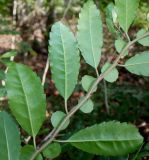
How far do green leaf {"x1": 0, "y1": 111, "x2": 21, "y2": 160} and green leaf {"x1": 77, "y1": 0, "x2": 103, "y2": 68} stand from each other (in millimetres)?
166

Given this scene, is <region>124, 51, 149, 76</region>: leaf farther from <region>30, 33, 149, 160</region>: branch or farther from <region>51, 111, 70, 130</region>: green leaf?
<region>51, 111, 70, 130</region>: green leaf

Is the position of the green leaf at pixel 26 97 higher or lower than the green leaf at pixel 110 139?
higher

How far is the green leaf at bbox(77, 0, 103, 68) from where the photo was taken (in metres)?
0.63

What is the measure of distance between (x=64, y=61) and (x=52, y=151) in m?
0.15

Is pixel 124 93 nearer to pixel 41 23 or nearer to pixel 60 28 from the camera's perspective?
pixel 41 23

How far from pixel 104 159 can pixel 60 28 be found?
367mm

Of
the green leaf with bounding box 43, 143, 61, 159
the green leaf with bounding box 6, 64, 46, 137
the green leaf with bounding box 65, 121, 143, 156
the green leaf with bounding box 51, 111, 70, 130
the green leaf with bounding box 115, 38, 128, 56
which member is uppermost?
the green leaf with bounding box 115, 38, 128, 56

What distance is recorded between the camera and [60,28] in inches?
24.9

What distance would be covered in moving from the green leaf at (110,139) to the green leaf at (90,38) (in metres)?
0.11

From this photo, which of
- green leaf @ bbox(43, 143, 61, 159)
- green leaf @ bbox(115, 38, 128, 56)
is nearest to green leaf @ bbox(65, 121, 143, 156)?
green leaf @ bbox(43, 143, 61, 159)

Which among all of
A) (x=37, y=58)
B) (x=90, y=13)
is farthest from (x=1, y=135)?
(x=37, y=58)

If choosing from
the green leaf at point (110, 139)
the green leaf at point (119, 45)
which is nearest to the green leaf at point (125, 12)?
the green leaf at point (119, 45)

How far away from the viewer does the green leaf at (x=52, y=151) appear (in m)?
0.59

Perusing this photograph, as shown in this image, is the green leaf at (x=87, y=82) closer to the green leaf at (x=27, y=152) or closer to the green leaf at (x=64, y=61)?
the green leaf at (x=64, y=61)
